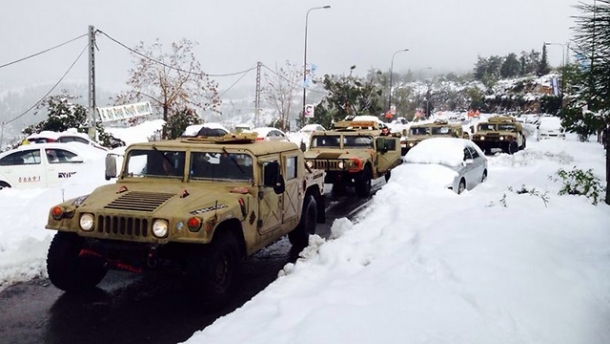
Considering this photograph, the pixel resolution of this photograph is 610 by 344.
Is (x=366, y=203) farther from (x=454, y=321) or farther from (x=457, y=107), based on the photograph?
(x=457, y=107)

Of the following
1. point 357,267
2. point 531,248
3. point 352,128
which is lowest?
point 357,267

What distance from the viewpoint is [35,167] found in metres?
13.6

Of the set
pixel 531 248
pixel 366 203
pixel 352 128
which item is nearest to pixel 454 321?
pixel 531 248

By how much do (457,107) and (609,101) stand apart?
340 feet

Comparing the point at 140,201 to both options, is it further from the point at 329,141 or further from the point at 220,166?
the point at 329,141

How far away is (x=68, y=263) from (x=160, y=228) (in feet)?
4.39

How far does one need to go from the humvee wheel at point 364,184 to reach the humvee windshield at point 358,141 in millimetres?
970

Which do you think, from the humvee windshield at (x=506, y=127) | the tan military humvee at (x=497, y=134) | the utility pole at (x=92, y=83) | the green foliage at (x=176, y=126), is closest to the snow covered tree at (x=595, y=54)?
the utility pole at (x=92, y=83)

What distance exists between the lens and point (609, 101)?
3.88m

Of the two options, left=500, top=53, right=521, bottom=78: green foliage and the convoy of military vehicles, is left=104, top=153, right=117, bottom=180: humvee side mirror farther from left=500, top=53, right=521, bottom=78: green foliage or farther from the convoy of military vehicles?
left=500, top=53, right=521, bottom=78: green foliage

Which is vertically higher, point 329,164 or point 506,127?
Answer: point 506,127

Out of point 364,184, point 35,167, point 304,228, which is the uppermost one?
point 35,167

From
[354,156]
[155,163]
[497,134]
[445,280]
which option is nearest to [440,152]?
[354,156]

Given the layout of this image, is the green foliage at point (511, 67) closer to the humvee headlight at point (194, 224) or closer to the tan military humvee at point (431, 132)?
the tan military humvee at point (431, 132)
